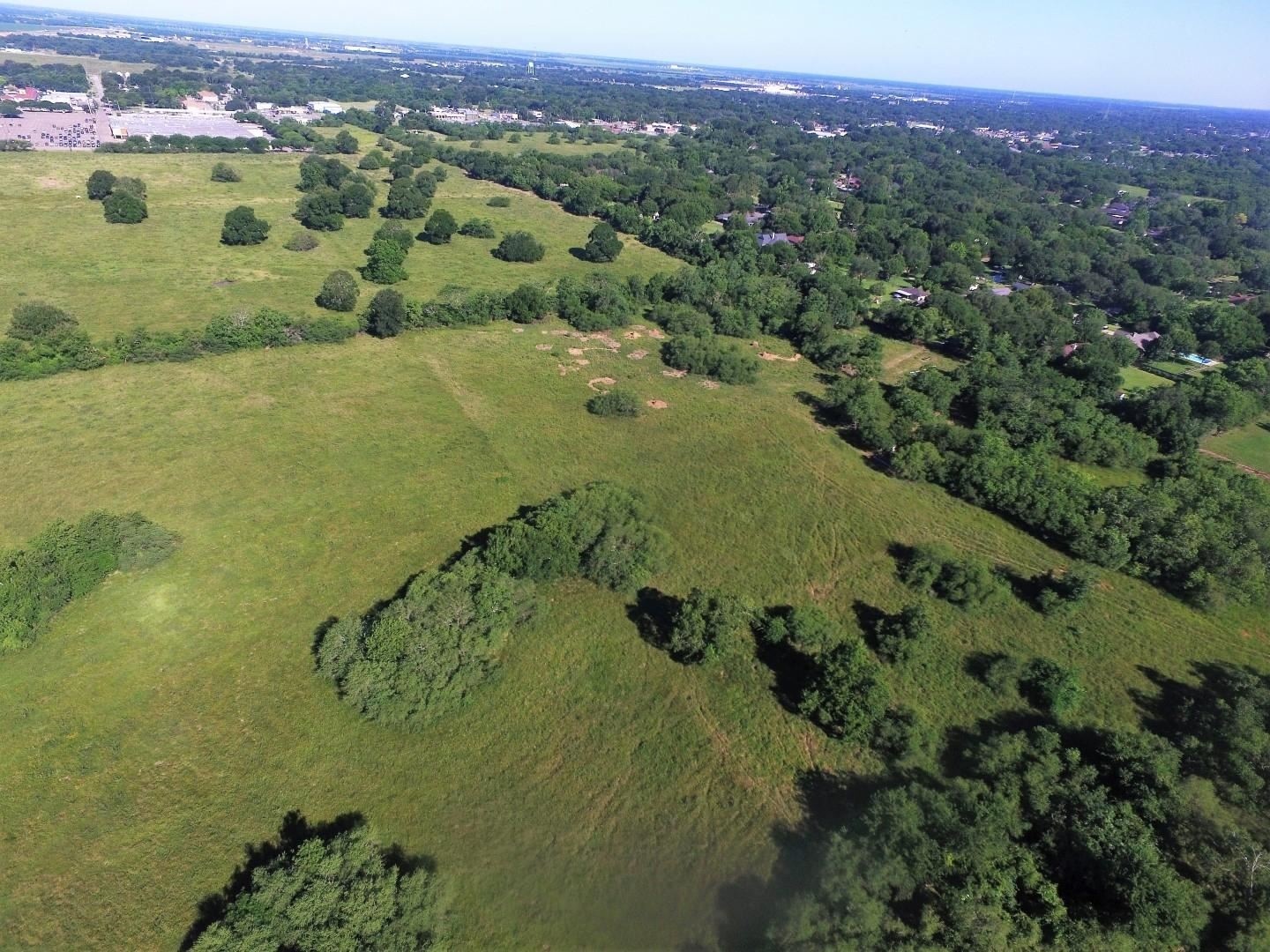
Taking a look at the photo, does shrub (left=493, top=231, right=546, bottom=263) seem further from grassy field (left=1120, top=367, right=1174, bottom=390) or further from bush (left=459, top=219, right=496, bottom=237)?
grassy field (left=1120, top=367, right=1174, bottom=390)

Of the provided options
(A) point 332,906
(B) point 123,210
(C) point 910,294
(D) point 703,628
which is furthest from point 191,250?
(C) point 910,294

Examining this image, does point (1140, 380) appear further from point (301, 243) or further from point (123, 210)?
point (123, 210)

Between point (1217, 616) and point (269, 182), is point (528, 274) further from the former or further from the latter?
point (1217, 616)

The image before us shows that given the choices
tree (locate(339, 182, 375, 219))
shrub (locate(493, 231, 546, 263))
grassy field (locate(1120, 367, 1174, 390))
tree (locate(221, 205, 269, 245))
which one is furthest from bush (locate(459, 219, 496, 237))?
grassy field (locate(1120, 367, 1174, 390))

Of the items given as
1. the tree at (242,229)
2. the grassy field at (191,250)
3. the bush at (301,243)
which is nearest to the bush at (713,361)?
the grassy field at (191,250)

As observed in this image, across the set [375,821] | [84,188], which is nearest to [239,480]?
[375,821]

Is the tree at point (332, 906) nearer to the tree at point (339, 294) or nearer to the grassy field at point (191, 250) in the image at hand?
the tree at point (339, 294)
